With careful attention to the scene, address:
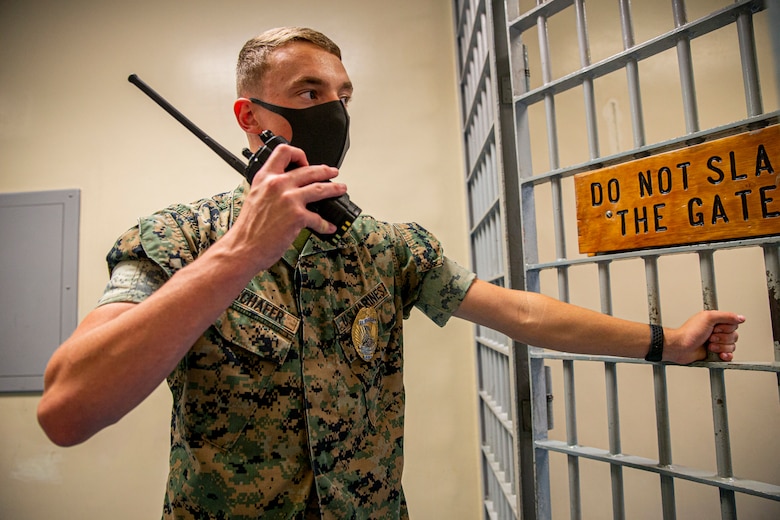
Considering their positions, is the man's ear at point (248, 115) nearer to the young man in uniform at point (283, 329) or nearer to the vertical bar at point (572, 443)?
the young man in uniform at point (283, 329)

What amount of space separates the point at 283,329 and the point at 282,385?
10 centimetres

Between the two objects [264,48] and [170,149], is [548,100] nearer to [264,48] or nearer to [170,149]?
[264,48]

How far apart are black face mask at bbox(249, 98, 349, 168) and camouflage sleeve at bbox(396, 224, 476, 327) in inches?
9.5

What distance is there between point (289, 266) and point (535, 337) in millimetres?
513

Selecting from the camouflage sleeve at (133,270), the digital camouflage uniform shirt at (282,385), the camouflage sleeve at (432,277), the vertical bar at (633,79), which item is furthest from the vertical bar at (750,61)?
the camouflage sleeve at (133,270)

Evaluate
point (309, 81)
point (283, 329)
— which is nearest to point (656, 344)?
point (283, 329)

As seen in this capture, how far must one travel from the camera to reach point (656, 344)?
0.94 metres

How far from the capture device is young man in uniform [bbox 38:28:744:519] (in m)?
0.61

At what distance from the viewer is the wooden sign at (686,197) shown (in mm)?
792

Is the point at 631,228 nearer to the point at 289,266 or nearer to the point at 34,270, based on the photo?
the point at 289,266

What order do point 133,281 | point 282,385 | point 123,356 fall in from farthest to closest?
1. point 282,385
2. point 133,281
3. point 123,356

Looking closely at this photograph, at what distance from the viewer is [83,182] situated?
2158 millimetres

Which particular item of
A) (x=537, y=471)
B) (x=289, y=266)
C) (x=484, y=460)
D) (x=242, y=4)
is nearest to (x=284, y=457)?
(x=289, y=266)

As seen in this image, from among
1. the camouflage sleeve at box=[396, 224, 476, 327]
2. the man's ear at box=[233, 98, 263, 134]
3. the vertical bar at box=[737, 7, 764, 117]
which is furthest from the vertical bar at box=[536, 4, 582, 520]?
A: the man's ear at box=[233, 98, 263, 134]
